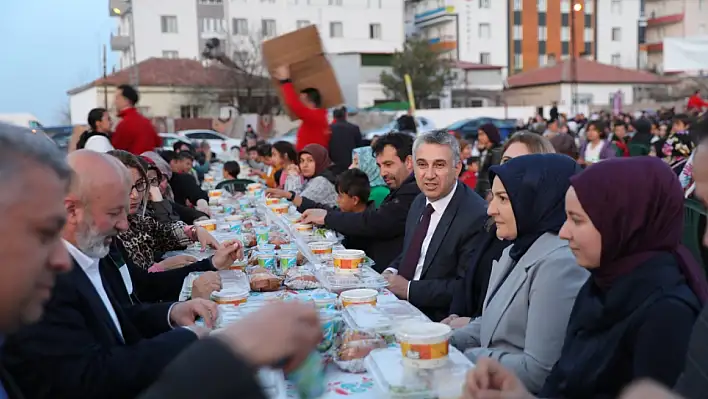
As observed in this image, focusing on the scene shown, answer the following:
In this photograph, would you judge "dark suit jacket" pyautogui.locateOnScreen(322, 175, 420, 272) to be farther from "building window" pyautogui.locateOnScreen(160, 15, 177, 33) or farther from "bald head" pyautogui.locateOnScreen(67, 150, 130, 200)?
"building window" pyautogui.locateOnScreen(160, 15, 177, 33)

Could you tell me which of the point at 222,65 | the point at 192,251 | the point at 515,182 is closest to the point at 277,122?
the point at 222,65

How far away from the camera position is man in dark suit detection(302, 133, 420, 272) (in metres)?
4.66

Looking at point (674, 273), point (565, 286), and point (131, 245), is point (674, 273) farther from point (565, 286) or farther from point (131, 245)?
point (131, 245)

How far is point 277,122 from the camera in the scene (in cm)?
3431

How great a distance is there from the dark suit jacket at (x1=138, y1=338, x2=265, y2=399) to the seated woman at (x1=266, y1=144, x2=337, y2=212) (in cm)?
481

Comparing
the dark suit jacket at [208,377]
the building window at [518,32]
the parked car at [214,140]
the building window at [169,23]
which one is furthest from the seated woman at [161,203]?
the building window at [518,32]

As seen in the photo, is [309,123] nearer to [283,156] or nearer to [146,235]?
[283,156]

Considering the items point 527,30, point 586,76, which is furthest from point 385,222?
point 527,30

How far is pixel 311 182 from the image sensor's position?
6.79 meters

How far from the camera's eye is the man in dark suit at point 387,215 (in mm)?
4656

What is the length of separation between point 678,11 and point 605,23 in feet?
24.7

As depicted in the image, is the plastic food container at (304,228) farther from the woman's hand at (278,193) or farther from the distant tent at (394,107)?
the distant tent at (394,107)

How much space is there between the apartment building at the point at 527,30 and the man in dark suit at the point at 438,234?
148 feet

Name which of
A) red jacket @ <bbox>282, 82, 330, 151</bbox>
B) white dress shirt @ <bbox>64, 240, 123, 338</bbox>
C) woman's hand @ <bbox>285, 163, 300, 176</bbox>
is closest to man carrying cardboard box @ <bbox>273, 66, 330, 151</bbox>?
red jacket @ <bbox>282, 82, 330, 151</bbox>
